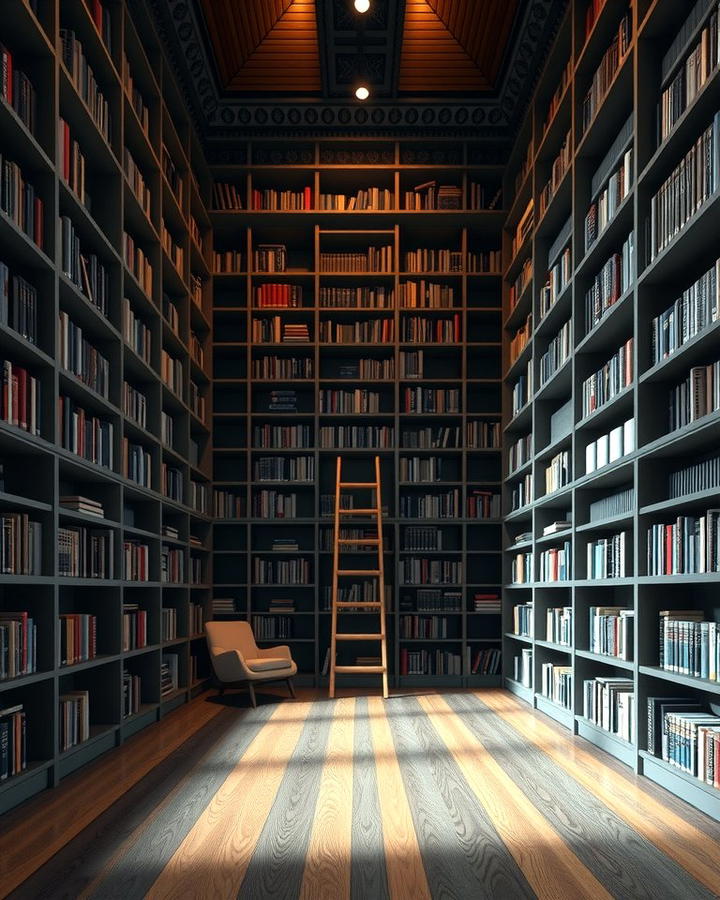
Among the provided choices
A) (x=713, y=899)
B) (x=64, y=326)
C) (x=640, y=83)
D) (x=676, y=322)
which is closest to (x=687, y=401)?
(x=676, y=322)

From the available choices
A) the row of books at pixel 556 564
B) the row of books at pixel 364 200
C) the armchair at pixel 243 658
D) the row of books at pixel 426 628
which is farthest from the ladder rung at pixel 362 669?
the row of books at pixel 364 200

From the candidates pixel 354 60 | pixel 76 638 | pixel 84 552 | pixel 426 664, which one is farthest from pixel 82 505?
pixel 354 60

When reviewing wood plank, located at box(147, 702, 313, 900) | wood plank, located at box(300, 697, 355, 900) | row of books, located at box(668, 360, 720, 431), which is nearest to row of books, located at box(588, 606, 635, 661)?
row of books, located at box(668, 360, 720, 431)

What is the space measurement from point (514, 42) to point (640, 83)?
2949mm

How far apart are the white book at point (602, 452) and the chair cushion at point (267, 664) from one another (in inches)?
126

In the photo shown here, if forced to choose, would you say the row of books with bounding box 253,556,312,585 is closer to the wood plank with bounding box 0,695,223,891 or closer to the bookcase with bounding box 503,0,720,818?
the bookcase with bounding box 503,0,720,818

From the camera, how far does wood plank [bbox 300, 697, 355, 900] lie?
9.23 feet

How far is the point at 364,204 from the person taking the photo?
344 inches

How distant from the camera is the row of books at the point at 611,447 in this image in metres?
4.91

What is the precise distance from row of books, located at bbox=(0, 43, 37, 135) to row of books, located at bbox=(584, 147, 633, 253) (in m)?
2.95

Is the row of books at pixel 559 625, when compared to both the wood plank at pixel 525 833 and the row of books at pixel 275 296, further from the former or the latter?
the row of books at pixel 275 296

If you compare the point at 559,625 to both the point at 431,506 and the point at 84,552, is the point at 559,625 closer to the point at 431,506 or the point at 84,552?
the point at 431,506

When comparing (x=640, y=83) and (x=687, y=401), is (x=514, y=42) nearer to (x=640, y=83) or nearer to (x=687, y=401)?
(x=640, y=83)

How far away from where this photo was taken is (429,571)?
8.66 m
